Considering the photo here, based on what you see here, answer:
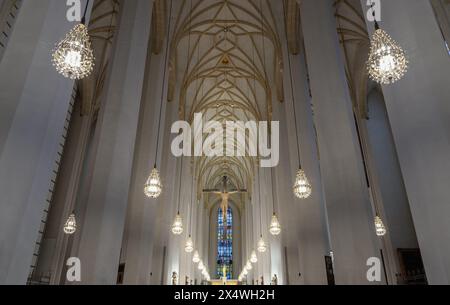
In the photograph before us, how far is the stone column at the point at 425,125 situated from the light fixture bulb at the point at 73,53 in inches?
184

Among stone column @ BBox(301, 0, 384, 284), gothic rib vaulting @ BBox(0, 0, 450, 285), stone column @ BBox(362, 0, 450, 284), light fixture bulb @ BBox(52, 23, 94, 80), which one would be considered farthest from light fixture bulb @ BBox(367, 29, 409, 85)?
light fixture bulb @ BBox(52, 23, 94, 80)

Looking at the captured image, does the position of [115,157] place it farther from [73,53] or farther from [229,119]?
[229,119]

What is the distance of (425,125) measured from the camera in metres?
4.13

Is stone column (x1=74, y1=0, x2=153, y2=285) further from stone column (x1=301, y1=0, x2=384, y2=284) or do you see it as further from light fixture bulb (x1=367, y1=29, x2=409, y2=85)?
light fixture bulb (x1=367, y1=29, x2=409, y2=85)

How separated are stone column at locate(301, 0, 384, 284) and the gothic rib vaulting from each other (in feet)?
0.12

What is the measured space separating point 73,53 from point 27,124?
3.67ft

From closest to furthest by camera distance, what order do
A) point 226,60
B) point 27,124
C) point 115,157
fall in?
point 27,124 → point 115,157 → point 226,60

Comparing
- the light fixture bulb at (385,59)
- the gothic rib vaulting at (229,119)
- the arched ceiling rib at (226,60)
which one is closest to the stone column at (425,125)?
the gothic rib vaulting at (229,119)

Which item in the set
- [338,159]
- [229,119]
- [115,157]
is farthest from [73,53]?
[229,119]

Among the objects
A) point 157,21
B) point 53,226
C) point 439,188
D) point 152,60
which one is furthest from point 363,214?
point 53,226

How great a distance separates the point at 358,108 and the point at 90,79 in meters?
15.3

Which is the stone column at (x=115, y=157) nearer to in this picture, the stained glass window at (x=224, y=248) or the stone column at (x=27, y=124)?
the stone column at (x=27, y=124)

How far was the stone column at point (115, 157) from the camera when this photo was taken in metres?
6.11

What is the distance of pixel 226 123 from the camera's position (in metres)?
27.7
